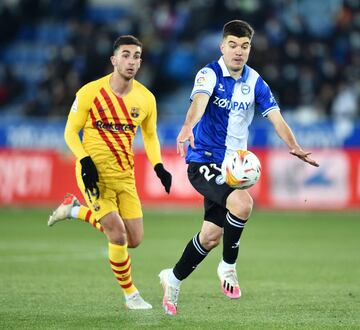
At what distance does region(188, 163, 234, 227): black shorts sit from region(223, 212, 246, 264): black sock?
0.14m

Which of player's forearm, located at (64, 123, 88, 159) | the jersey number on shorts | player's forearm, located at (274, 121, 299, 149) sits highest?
player's forearm, located at (274, 121, 299, 149)

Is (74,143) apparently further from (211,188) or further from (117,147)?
(211,188)

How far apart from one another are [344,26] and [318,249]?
391 inches

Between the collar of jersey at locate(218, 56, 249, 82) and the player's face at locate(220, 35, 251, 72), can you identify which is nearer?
the player's face at locate(220, 35, 251, 72)

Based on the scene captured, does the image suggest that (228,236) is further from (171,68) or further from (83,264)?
(171,68)

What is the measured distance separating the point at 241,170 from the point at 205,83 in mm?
888

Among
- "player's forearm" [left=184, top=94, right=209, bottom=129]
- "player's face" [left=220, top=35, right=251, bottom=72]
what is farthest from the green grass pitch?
"player's face" [left=220, top=35, right=251, bottom=72]

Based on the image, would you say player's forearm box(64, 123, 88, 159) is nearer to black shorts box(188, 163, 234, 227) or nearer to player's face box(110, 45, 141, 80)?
player's face box(110, 45, 141, 80)

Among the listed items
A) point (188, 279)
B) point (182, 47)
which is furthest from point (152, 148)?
point (182, 47)

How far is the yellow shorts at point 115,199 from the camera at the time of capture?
895 cm

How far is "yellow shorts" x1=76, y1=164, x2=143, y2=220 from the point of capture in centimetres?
895

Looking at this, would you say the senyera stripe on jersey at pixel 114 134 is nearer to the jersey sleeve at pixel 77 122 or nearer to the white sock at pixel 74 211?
the jersey sleeve at pixel 77 122

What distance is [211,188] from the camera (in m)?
8.63

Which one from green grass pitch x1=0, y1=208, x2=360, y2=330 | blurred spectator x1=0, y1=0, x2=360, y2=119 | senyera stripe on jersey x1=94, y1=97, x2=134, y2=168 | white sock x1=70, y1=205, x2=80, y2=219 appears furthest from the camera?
blurred spectator x1=0, y1=0, x2=360, y2=119
